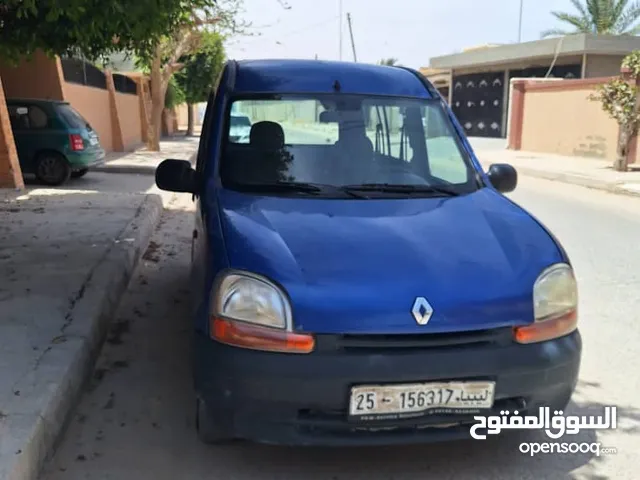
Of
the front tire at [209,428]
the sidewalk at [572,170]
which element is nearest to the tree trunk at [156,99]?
the sidewalk at [572,170]

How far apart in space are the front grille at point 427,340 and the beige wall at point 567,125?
19382 millimetres

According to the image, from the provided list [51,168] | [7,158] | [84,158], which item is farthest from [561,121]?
[7,158]

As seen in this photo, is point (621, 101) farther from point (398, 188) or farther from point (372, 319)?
point (372, 319)

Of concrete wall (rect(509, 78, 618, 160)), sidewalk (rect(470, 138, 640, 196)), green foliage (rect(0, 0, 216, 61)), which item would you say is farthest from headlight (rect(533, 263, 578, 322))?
concrete wall (rect(509, 78, 618, 160))

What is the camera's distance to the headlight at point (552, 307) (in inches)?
116

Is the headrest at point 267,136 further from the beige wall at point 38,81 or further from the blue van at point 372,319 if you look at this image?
the beige wall at point 38,81

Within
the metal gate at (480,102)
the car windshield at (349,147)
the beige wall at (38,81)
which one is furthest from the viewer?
the metal gate at (480,102)

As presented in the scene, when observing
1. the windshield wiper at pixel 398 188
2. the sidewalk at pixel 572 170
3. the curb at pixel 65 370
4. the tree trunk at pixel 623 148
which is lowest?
the sidewalk at pixel 572 170

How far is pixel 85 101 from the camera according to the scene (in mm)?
18188

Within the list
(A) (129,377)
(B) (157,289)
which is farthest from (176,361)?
(B) (157,289)

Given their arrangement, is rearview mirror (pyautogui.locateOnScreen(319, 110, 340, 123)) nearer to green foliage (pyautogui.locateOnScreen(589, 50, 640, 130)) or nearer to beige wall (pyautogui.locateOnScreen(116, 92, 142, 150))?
green foliage (pyautogui.locateOnScreen(589, 50, 640, 130))

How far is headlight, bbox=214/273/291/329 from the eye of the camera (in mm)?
2809

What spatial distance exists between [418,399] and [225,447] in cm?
110

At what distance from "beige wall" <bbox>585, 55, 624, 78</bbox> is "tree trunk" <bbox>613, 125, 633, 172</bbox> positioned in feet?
41.7
